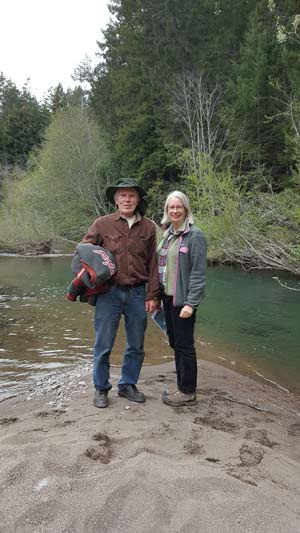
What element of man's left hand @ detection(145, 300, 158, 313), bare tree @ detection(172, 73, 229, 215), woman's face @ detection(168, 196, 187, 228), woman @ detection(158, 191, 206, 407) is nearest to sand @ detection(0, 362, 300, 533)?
woman @ detection(158, 191, 206, 407)

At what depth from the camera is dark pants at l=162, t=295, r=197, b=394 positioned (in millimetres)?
3850

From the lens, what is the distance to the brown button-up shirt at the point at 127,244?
3775 mm

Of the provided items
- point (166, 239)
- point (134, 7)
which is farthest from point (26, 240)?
point (166, 239)

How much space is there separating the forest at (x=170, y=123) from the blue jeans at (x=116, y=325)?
33.0ft

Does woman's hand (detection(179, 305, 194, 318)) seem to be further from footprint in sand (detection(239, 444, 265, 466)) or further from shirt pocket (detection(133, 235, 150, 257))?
footprint in sand (detection(239, 444, 265, 466))

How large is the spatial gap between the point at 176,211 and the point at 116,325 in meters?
1.18

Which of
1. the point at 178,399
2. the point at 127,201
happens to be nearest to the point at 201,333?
the point at 178,399

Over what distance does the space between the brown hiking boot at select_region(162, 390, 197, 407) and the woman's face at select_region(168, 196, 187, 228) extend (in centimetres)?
163

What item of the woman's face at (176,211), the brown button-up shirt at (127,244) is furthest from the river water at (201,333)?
the woman's face at (176,211)

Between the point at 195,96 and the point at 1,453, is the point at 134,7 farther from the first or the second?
the point at 1,453

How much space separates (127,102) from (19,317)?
24559mm

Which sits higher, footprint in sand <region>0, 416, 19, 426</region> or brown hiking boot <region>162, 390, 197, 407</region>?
brown hiking boot <region>162, 390, 197, 407</region>

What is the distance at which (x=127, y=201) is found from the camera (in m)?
3.80

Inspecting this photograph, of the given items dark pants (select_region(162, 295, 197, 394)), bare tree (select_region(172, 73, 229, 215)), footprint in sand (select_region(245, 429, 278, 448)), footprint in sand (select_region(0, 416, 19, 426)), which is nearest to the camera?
footprint in sand (select_region(245, 429, 278, 448))
